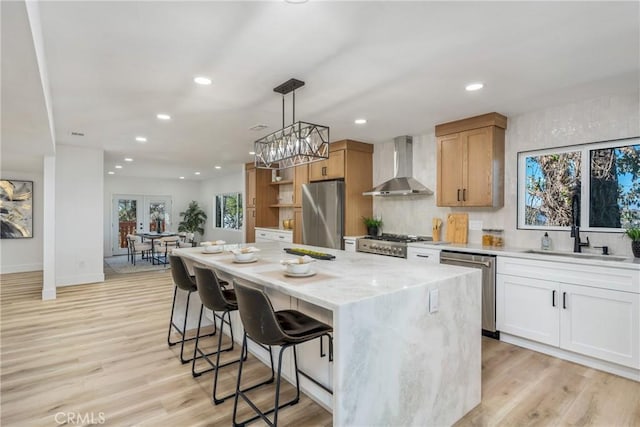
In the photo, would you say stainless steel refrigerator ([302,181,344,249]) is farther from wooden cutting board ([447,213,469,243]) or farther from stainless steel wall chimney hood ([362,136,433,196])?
wooden cutting board ([447,213,469,243])

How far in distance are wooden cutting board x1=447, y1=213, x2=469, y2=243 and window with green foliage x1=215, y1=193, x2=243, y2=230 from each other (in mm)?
6756

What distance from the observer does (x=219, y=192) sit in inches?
418

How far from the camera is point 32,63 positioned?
5.89 feet

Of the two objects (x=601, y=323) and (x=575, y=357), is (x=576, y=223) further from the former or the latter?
(x=575, y=357)

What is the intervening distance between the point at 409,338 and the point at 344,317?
0.51 metres

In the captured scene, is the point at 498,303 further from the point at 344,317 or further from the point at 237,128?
the point at 237,128

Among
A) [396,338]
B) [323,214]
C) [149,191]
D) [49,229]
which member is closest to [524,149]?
[323,214]

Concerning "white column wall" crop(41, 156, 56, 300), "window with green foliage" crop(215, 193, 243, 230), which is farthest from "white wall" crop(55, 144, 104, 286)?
"window with green foliage" crop(215, 193, 243, 230)

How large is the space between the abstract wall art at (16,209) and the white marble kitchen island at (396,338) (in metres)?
7.44

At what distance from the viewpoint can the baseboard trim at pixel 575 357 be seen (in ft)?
8.65

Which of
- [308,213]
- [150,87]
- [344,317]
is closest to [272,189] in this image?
[308,213]

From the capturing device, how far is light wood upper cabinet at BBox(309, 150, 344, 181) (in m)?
5.12

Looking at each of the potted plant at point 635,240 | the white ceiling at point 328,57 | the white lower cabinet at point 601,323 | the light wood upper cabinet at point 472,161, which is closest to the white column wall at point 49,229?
the white ceiling at point 328,57

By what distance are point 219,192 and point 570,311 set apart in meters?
9.59
